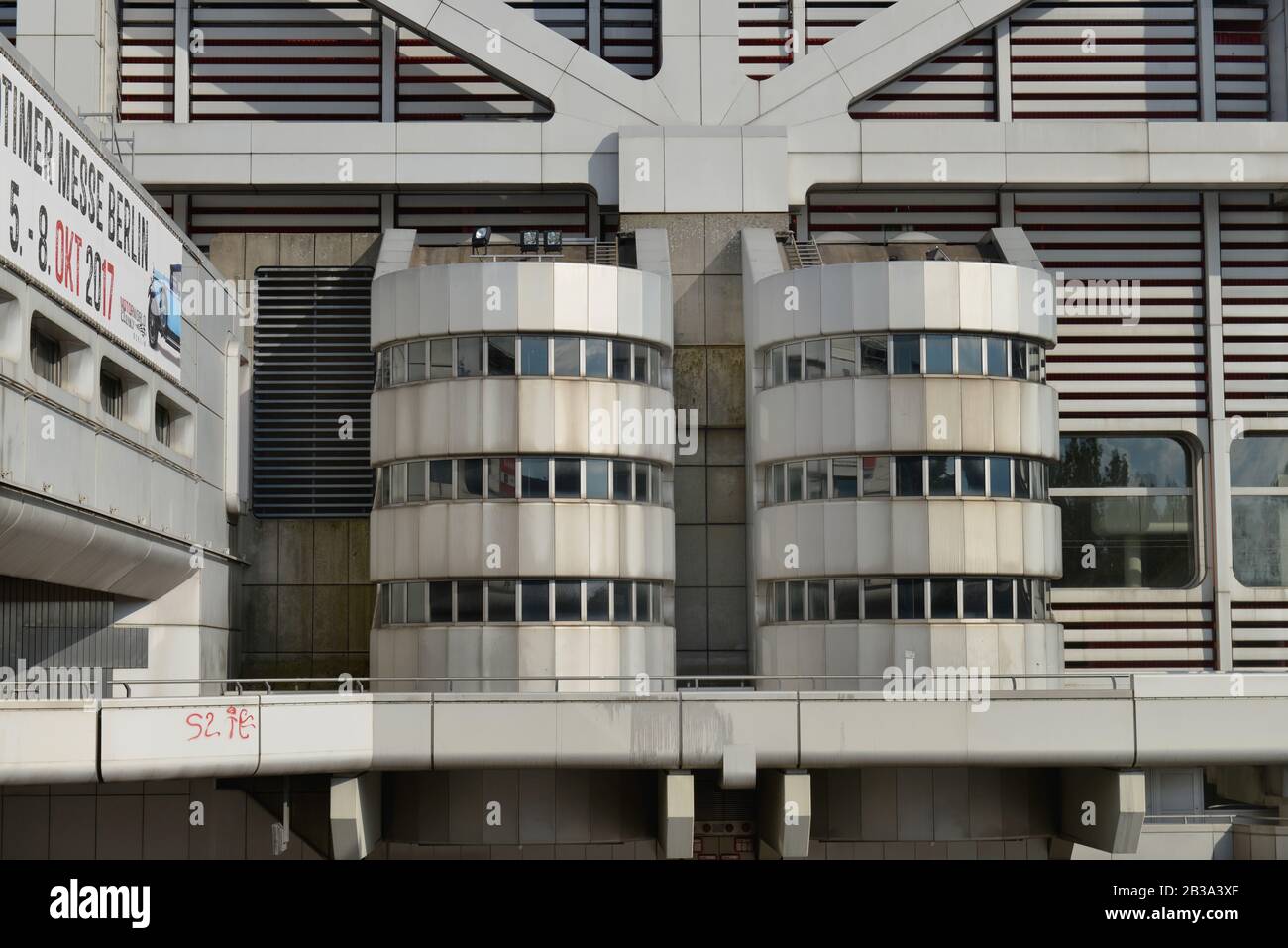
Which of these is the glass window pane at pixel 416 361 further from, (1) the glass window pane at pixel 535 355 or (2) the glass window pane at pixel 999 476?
(2) the glass window pane at pixel 999 476

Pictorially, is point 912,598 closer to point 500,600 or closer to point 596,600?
point 596,600

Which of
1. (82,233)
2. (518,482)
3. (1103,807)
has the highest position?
(82,233)

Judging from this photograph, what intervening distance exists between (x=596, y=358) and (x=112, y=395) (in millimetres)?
10623

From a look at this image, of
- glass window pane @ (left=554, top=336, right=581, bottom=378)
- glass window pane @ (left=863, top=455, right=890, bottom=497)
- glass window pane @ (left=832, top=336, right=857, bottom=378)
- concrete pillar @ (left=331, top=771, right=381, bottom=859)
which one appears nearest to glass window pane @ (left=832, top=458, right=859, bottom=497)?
glass window pane @ (left=863, top=455, right=890, bottom=497)

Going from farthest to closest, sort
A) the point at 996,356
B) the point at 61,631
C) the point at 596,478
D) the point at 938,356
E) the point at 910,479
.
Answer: the point at 996,356
the point at 938,356
the point at 596,478
the point at 910,479
the point at 61,631

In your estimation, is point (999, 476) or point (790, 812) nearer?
point (790, 812)

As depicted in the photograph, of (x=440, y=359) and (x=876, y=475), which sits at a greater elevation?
(x=440, y=359)

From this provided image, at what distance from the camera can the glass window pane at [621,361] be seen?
128 ft

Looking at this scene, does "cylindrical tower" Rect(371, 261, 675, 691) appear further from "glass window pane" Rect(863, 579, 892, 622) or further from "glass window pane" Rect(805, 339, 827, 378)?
"glass window pane" Rect(863, 579, 892, 622)

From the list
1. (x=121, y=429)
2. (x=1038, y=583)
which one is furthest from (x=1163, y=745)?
(x=121, y=429)

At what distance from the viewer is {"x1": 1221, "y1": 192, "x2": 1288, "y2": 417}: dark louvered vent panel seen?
46.0m

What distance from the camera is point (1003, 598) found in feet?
127

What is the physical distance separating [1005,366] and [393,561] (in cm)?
1468

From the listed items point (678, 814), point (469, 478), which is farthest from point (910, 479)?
point (469, 478)
